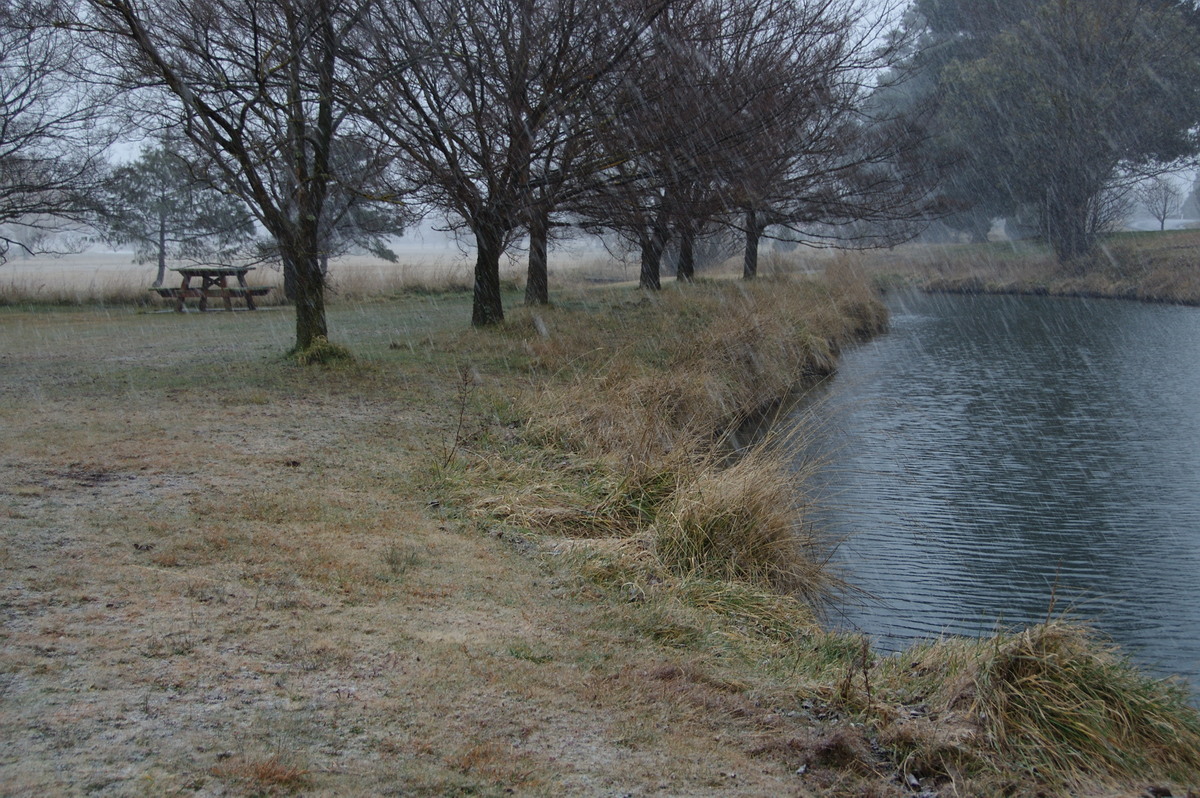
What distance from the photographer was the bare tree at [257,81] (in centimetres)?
1061

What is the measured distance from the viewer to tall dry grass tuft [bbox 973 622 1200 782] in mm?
4195

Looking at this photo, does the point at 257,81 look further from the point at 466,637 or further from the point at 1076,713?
the point at 1076,713

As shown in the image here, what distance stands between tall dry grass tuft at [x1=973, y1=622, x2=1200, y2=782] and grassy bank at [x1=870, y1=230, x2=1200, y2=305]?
28.2 meters

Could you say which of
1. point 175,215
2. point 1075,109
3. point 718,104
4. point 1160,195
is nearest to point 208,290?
point 175,215

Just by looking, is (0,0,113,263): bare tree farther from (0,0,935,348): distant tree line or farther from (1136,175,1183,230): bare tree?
(1136,175,1183,230): bare tree

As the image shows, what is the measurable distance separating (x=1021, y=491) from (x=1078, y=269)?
28938 mm

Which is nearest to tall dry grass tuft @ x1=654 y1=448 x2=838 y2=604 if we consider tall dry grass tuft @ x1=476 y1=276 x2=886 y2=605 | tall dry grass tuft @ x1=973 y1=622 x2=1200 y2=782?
tall dry grass tuft @ x1=476 y1=276 x2=886 y2=605

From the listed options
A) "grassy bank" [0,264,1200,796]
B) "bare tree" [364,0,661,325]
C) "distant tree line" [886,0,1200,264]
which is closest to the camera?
"grassy bank" [0,264,1200,796]

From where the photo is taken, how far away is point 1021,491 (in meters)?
10.2

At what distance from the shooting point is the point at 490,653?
443cm

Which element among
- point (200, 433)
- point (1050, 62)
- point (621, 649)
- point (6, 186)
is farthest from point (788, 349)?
point (1050, 62)

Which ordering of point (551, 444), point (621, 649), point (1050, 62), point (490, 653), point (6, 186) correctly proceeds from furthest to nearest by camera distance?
point (1050, 62) → point (6, 186) → point (551, 444) → point (621, 649) → point (490, 653)

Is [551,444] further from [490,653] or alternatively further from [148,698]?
[148,698]

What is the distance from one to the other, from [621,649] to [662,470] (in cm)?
304
